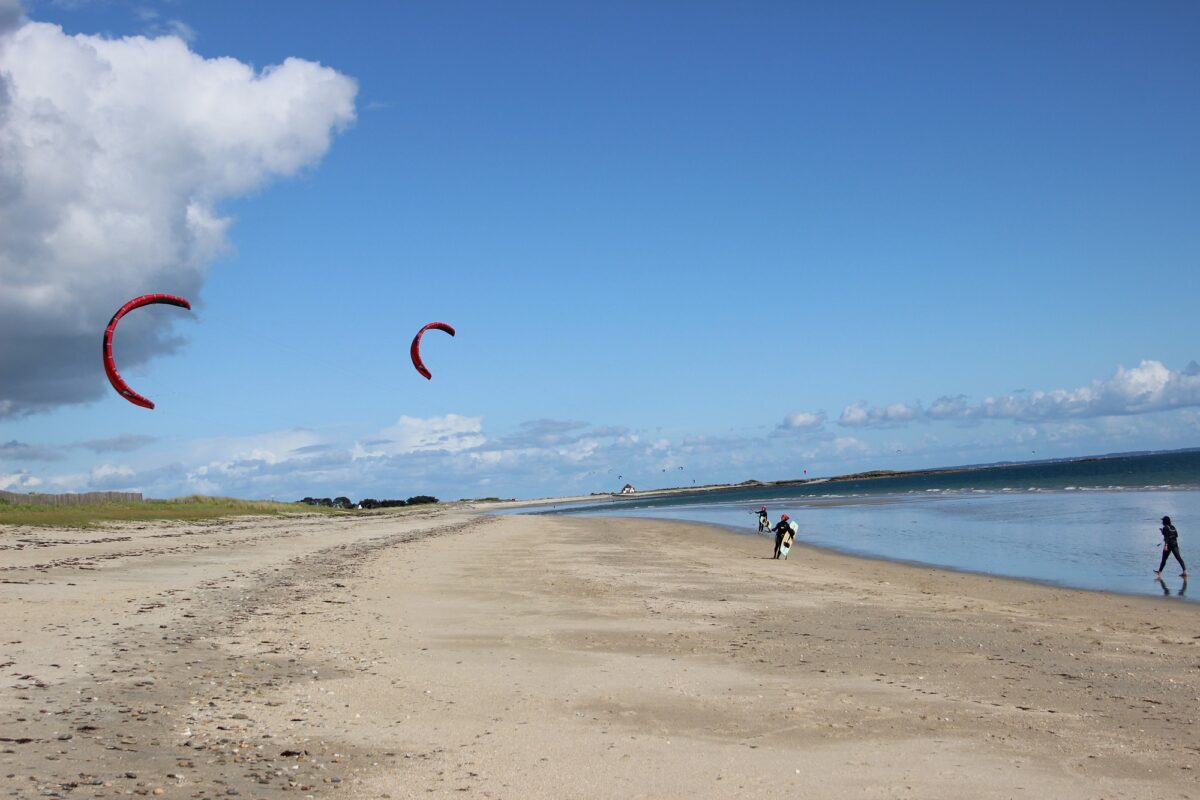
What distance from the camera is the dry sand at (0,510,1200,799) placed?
6996mm

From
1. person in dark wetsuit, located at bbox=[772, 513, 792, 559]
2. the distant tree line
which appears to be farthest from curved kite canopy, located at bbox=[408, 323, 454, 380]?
the distant tree line

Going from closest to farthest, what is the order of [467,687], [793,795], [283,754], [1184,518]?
[793,795]
[283,754]
[467,687]
[1184,518]

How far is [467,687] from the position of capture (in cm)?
1003

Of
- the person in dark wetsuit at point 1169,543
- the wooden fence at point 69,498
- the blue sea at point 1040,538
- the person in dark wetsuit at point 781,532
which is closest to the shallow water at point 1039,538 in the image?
the blue sea at point 1040,538

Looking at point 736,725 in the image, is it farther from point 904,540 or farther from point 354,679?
point 904,540

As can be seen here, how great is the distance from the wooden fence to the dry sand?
108ft

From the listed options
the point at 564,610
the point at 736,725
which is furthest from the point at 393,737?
the point at 564,610

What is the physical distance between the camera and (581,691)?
9969 millimetres

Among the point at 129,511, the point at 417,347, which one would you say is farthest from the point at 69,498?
the point at 417,347

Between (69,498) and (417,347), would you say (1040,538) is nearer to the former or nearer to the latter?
(417,347)

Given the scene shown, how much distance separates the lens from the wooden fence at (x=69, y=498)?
47375 mm

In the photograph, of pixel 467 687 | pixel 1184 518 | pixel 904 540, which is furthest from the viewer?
pixel 1184 518

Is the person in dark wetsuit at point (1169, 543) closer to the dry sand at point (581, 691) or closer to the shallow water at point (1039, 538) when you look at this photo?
the shallow water at point (1039, 538)

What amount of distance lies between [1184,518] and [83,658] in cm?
4516
